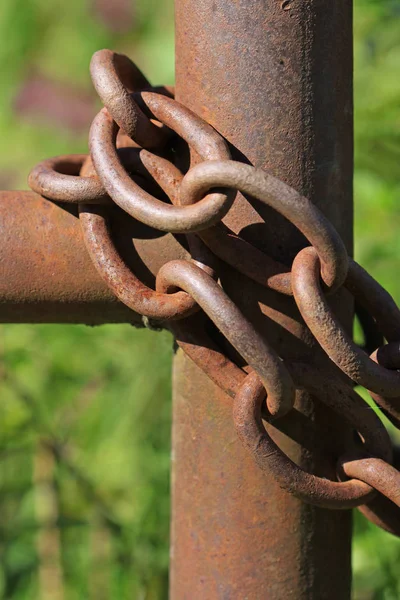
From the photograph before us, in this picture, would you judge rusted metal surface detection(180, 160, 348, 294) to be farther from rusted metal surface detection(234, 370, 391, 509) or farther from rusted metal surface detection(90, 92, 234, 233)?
rusted metal surface detection(234, 370, 391, 509)

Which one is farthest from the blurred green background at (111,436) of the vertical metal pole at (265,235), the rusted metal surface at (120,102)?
the rusted metal surface at (120,102)

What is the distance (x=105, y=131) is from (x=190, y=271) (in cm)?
16

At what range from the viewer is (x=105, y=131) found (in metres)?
0.73

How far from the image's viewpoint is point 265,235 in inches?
28.8

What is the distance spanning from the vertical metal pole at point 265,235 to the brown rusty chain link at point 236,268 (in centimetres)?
4

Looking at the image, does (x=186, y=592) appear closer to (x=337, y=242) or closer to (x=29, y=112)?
(x=337, y=242)

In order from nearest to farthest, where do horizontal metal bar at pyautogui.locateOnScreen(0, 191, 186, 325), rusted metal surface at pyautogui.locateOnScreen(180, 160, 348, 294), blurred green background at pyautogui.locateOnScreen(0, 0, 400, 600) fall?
1. rusted metal surface at pyautogui.locateOnScreen(180, 160, 348, 294)
2. horizontal metal bar at pyautogui.locateOnScreen(0, 191, 186, 325)
3. blurred green background at pyautogui.locateOnScreen(0, 0, 400, 600)

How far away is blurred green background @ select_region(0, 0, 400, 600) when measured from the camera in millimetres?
1682

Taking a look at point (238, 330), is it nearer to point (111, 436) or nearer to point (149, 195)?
point (149, 195)

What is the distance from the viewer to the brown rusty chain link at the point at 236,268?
65 centimetres

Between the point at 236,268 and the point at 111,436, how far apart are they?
4.93 feet

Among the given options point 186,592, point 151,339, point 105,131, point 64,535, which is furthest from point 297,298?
point 64,535

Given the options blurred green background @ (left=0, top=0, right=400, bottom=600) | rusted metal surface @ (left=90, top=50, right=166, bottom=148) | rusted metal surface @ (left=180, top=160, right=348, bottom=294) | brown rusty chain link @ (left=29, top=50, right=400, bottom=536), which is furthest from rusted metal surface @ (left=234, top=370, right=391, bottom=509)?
blurred green background @ (left=0, top=0, right=400, bottom=600)

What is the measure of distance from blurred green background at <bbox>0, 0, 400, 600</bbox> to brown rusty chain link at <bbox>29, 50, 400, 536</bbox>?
35.7 inches
